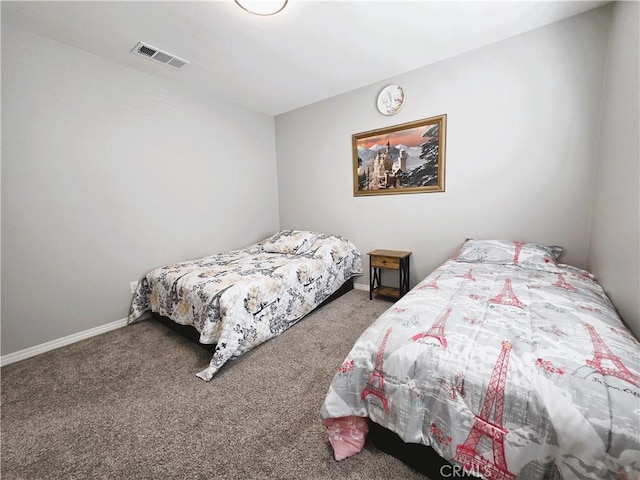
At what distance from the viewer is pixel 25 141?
1956mm

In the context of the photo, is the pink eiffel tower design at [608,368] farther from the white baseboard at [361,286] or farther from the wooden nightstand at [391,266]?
the white baseboard at [361,286]

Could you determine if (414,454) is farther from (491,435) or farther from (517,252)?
(517,252)

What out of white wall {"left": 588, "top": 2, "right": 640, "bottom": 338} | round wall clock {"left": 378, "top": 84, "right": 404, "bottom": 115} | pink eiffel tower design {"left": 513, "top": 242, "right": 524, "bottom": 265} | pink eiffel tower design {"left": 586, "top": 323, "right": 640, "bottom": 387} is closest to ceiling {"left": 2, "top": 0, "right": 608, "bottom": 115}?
round wall clock {"left": 378, "top": 84, "right": 404, "bottom": 115}

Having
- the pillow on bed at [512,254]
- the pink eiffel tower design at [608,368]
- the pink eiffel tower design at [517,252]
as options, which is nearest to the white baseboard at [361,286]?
the pillow on bed at [512,254]

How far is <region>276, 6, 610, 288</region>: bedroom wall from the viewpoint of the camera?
79.3 inches

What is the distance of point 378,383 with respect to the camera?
1.06m

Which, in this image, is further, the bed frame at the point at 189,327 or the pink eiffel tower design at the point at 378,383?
the bed frame at the point at 189,327

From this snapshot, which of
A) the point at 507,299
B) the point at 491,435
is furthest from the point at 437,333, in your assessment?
the point at 507,299

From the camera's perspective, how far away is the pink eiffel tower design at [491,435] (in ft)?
2.68

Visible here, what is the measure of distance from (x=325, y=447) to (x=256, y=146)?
3.63 meters

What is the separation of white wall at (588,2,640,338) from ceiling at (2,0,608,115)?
0.55 m

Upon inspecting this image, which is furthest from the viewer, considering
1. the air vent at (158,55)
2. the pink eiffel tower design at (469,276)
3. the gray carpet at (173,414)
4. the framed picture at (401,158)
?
the framed picture at (401,158)

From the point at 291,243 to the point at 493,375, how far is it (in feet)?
8.16

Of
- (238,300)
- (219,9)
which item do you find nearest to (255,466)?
(238,300)
